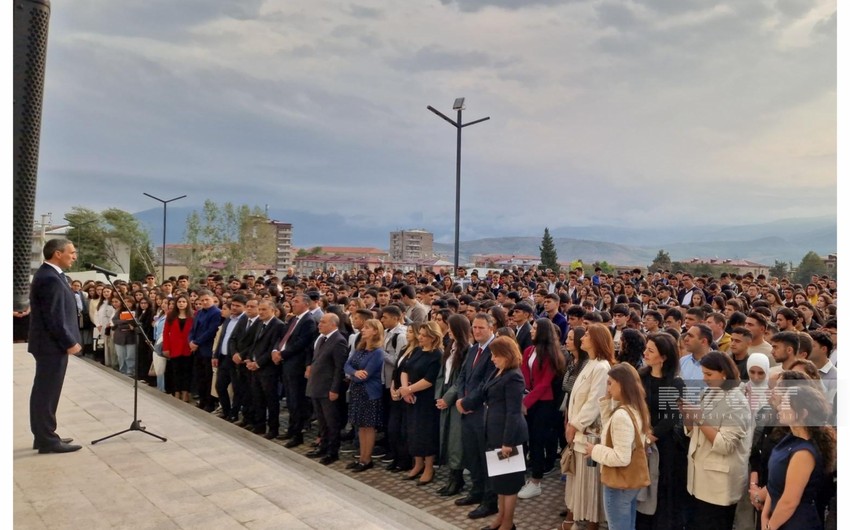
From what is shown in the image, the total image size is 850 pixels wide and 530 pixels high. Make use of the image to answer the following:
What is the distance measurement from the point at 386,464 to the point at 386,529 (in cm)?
261

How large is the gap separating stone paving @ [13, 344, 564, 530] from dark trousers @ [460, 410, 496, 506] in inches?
9.3

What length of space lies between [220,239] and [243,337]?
5069 centimetres

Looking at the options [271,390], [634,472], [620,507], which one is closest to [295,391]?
[271,390]

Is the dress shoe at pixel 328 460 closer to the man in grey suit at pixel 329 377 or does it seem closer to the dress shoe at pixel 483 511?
the man in grey suit at pixel 329 377

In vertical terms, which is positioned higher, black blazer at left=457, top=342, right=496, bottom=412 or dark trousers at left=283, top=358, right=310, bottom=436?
black blazer at left=457, top=342, right=496, bottom=412

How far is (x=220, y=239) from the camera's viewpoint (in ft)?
182

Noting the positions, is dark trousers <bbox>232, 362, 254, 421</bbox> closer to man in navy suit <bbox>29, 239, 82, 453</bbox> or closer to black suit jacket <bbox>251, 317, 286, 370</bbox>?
black suit jacket <bbox>251, 317, 286, 370</bbox>

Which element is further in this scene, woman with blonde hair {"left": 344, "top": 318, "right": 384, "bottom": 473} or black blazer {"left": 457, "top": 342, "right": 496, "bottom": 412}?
woman with blonde hair {"left": 344, "top": 318, "right": 384, "bottom": 473}

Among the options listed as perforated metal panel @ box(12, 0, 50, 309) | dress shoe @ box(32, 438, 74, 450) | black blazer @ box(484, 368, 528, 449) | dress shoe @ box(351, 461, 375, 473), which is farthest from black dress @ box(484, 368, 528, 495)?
dress shoe @ box(32, 438, 74, 450)

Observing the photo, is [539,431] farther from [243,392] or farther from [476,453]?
[243,392]

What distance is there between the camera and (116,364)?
12562 mm

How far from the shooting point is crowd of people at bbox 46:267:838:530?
3816 millimetres

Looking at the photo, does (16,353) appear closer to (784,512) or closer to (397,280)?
(397,280)
